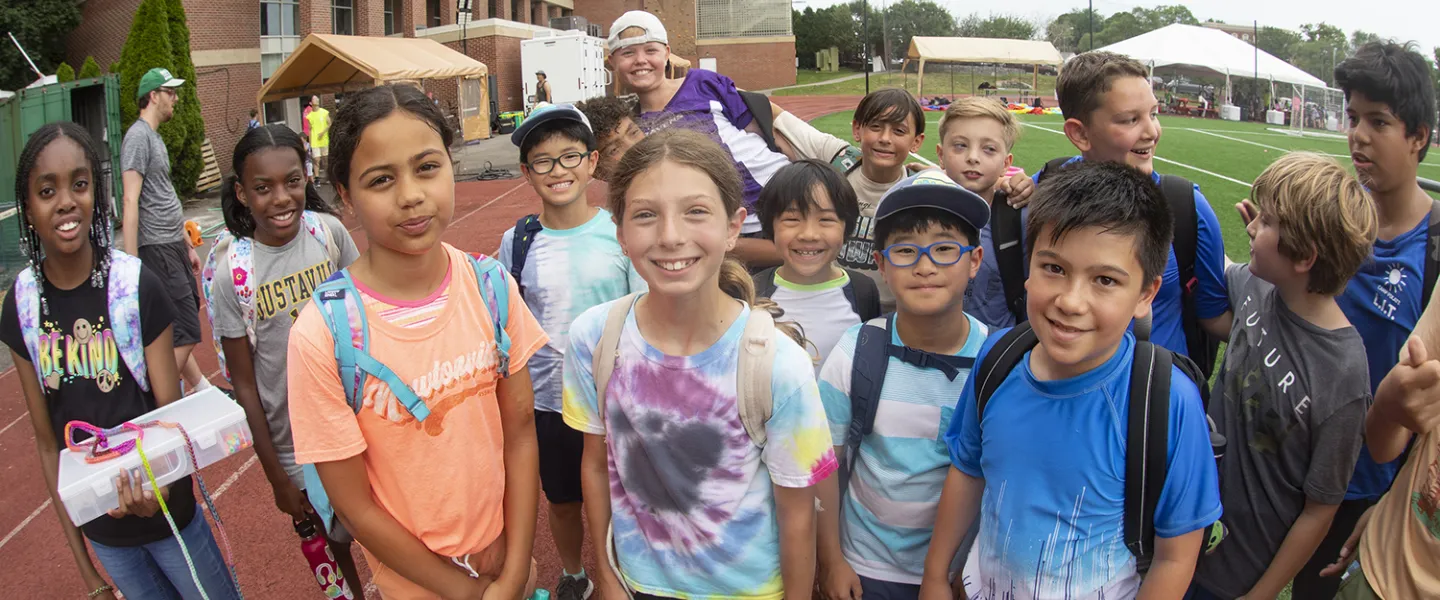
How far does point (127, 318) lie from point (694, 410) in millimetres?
1820

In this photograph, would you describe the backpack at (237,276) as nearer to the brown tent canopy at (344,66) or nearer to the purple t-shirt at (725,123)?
the purple t-shirt at (725,123)

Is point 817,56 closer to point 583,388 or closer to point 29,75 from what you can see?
point 29,75

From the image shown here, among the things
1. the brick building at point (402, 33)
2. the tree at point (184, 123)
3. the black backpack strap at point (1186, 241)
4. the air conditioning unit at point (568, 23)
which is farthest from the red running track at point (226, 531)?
the air conditioning unit at point (568, 23)

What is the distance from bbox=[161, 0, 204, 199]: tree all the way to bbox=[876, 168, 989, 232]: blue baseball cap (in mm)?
17010

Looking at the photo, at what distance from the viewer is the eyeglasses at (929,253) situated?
2406 mm

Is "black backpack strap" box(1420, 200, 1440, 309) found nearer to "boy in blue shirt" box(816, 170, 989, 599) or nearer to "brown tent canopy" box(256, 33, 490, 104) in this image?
"boy in blue shirt" box(816, 170, 989, 599)

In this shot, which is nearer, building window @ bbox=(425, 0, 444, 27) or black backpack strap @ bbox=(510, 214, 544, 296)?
black backpack strap @ bbox=(510, 214, 544, 296)

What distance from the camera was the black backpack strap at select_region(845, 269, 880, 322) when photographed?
9.54 ft

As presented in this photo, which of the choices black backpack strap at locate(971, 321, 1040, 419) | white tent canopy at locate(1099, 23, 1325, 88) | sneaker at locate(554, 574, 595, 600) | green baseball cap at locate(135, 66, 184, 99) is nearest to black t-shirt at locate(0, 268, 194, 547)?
sneaker at locate(554, 574, 595, 600)

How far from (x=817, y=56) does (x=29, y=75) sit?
5328 centimetres

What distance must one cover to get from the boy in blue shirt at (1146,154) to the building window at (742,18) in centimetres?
5222

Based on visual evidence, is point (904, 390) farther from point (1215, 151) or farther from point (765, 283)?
point (1215, 151)

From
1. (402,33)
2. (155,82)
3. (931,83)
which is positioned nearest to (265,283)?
(155,82)

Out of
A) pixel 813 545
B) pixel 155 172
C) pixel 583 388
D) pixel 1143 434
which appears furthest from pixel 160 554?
pixel 155 172
